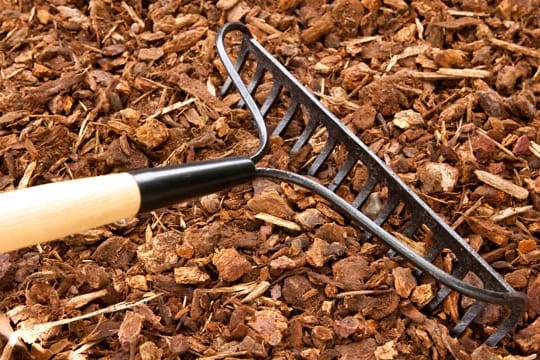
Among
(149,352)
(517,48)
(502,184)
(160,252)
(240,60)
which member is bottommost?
(149,352)

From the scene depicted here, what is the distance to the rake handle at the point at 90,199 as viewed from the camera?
116 centimetres

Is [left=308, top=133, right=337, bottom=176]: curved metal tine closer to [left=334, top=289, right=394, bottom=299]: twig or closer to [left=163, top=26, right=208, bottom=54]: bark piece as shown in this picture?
[left=334, top=289, right=394, bottom=299]: twig

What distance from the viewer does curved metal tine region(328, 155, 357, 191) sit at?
1.70m

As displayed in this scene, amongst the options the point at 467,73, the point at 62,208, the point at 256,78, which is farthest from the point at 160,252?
the point at 467,73

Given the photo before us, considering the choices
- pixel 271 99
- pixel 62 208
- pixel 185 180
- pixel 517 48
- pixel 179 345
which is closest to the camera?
pixel 62 208

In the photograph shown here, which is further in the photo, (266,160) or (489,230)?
(266,160)

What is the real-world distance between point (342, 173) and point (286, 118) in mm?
255

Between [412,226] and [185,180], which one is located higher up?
[185,180]

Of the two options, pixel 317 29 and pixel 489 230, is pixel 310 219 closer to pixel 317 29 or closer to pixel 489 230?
pixel 489 230

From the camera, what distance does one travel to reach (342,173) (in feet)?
5.63

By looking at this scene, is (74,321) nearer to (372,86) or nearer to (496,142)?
(372,86)

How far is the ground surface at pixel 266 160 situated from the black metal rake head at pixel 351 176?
59 millimetres

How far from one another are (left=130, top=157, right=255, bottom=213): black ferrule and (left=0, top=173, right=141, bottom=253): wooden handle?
26 mm

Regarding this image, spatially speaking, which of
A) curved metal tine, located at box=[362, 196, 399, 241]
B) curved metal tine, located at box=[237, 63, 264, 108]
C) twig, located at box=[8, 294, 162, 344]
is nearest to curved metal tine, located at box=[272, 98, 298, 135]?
curved metal tine, located at box=[237, 63, 264, 108]
